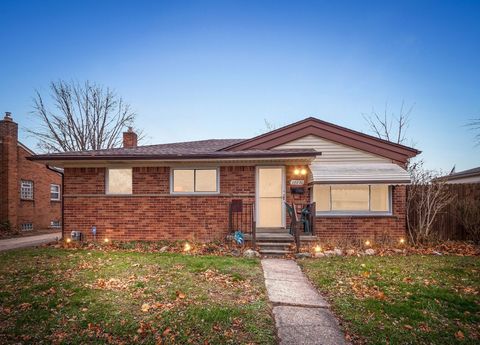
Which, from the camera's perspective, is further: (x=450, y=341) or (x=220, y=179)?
(x=220, y=179)

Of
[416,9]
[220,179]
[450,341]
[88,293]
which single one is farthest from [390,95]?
[88,293]

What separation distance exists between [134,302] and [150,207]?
18.2ft

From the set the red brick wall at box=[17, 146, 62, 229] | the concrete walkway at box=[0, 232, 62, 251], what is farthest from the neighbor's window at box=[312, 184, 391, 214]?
the red brick wall at box=[17, 146, 62, 229]

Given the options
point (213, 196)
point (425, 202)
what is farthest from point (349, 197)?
point (213, 196)

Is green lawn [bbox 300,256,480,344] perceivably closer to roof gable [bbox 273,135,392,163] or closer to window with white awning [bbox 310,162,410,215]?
window with white awning [bbox 310,162,410,215]

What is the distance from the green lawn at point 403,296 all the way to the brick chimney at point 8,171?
1593 centimetres

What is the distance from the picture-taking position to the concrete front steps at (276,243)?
8.07 metres

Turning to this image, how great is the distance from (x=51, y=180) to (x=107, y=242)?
12.3m

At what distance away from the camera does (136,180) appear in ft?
31.6

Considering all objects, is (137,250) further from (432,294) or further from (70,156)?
(432,294)

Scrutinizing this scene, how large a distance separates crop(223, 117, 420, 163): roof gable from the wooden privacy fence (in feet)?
7.64

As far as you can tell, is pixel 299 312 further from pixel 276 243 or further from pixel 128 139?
pixel 128 139

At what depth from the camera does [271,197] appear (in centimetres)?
971

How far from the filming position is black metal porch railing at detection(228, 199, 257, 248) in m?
9.34
